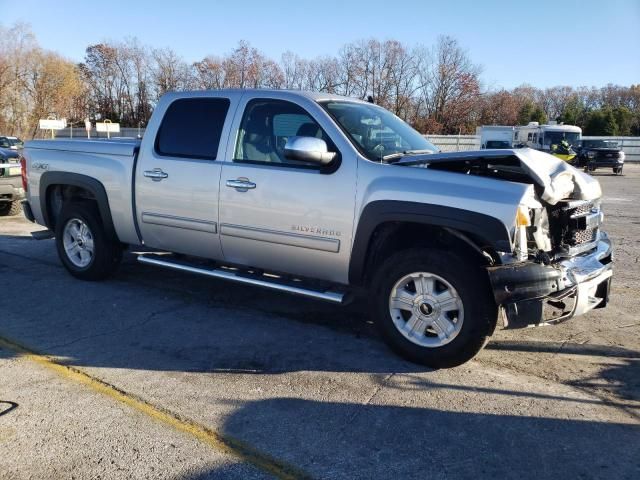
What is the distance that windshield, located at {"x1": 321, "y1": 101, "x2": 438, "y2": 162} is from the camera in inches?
183

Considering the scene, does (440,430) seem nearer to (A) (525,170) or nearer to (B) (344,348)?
(B) (344,348)

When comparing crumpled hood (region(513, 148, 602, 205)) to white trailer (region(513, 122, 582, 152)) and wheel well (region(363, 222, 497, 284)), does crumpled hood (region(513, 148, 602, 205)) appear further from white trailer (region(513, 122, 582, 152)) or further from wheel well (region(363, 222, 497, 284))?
white trailer (region(513, 122, 582, 152))

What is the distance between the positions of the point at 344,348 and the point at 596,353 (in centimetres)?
197

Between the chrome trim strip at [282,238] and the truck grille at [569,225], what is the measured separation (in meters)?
1.64

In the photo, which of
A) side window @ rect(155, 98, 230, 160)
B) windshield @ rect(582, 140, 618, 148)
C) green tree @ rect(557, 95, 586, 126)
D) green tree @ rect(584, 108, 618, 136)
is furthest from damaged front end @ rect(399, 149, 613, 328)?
green tree @ rect(557, 95, 586, 126)

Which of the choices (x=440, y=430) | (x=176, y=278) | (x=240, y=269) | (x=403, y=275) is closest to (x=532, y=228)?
(x=403, y=275)

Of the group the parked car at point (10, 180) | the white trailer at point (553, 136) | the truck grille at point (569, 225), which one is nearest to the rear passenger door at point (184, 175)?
the truck grille at point (569, 225)

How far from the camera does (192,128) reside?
5.42 m

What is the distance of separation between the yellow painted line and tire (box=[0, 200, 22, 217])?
8374 millimetres

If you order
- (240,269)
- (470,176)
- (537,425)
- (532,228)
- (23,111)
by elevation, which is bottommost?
(537,425)

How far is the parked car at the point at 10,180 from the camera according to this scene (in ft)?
36.4

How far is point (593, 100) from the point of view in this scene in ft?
290

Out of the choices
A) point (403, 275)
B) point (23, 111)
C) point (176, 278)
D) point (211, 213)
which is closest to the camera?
point (403, 275)

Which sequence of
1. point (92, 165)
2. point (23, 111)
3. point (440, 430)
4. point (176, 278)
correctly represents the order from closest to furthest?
point (440, 430) < point (92, 165) < point (176, 278) < point (23, 111)
